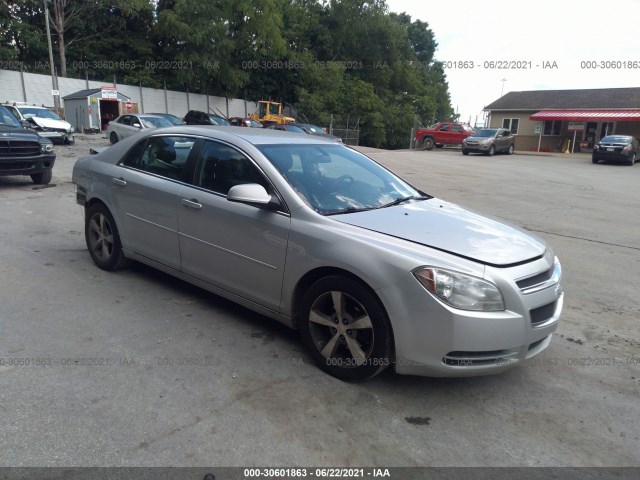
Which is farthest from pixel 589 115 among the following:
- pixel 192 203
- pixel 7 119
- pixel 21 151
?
pixel 192 203

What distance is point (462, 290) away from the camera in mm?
2939

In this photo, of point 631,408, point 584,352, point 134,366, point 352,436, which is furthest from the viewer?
point 584,352

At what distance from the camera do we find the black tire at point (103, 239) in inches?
201

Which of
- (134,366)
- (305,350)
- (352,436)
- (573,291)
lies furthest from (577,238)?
(134,366)

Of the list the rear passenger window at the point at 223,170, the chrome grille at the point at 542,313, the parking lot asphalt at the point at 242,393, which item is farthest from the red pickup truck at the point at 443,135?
the chrome grille at the point at 542,313

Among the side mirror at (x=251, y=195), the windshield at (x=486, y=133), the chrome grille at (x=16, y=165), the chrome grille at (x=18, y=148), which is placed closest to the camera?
the side mirror at (x=251, y=195)

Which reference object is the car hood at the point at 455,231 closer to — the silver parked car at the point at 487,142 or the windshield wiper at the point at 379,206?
the windshield wiper at the point at 379,206

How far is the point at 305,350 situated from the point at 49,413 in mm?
1709

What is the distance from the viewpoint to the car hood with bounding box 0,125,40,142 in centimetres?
952

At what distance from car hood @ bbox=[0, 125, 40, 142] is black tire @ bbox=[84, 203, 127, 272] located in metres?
5.59

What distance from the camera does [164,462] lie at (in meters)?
2.54

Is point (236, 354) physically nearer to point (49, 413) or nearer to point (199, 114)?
point (49, 413)

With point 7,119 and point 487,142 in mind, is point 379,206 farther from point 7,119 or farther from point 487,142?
point 487,142

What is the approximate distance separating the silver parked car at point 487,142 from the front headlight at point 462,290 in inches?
1131
